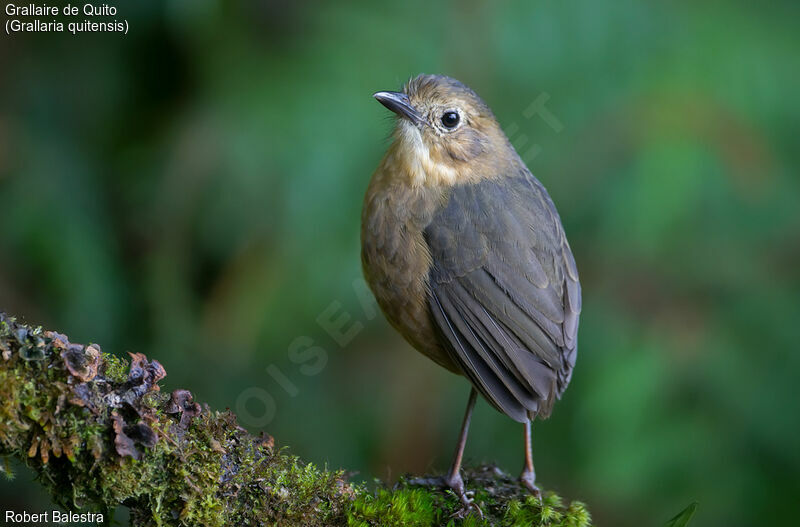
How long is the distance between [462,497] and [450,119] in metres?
1.55

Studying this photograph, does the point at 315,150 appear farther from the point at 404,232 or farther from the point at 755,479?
the point at 755,479

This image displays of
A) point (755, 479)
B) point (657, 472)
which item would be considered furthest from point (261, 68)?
point (755, 479)

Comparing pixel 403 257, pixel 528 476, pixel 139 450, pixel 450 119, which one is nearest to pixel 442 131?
pixel 450 119

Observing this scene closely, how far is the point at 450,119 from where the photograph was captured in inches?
133

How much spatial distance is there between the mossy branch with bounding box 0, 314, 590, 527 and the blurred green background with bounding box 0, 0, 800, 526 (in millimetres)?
1645

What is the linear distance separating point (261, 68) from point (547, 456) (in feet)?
7.98

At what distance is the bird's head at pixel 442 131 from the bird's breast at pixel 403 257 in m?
0.18

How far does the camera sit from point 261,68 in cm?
399

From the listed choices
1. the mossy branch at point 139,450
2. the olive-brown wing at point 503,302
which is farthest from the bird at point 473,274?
the mossy branch at point 139,450

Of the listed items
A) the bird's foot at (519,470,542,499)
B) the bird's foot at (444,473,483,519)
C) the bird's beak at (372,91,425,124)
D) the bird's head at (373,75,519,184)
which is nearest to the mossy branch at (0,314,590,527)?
the bird's foot at (444,473,483,519)

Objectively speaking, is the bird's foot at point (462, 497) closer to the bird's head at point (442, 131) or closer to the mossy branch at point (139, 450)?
the mossy branch at point (139, 450)

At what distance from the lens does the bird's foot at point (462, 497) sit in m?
2.67

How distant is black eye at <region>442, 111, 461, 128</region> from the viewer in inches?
133

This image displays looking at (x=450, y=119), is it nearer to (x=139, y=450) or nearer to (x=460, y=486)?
(x=460, y=486)
